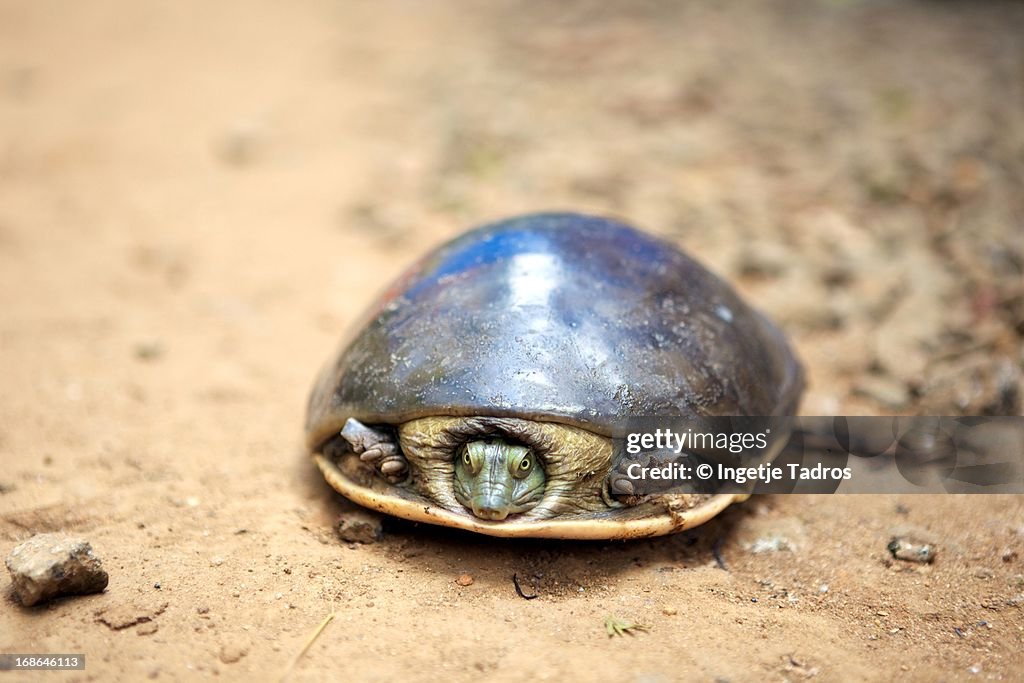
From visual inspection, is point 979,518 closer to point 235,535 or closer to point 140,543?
point 235,535

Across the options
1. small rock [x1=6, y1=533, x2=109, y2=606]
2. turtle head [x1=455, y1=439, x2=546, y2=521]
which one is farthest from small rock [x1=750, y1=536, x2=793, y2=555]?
small rock [x1=6, y1=533, x2=109, y2=606]

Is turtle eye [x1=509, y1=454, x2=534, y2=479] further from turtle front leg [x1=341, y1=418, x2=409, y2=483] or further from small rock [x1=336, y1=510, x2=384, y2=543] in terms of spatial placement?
small rock [x1=336, y1=510, x2=384, y2=543]

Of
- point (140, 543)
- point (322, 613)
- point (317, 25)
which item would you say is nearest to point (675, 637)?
point (322, 613)

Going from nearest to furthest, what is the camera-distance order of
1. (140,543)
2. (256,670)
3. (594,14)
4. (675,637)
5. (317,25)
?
(256,670) → (675,637) → (140,543) → (594,14) → (317,25)
